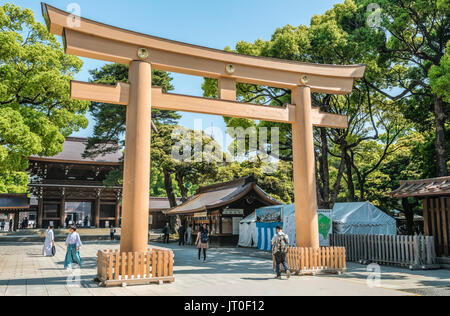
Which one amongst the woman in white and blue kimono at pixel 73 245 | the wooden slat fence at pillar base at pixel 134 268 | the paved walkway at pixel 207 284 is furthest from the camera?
the woman in white and blue kimono at pixel 73 245

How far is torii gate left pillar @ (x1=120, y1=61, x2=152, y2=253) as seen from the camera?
9.41m

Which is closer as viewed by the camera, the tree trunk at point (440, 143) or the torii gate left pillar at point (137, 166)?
the torii gate left pillar at point (137, 166)

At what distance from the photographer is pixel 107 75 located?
2825 centimetres

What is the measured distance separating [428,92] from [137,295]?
18577 millimetres

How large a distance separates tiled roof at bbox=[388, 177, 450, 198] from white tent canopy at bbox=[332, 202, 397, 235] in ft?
12.6

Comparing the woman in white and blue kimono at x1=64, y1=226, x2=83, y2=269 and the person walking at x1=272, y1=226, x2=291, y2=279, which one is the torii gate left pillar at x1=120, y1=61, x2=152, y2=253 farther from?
the person walking at x1=272, y1=226, x2=291, y2=279

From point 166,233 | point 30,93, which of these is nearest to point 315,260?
point 30,93

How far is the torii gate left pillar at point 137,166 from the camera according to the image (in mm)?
9406

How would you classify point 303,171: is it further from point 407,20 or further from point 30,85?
point 30,85

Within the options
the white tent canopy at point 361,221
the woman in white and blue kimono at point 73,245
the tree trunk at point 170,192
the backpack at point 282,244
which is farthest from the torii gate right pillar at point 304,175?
the tree trunk at point 170,192

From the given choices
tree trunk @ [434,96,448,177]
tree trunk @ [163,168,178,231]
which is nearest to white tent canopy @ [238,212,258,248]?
tree trunk @ [163,168,178,231]

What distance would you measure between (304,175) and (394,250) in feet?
15.8

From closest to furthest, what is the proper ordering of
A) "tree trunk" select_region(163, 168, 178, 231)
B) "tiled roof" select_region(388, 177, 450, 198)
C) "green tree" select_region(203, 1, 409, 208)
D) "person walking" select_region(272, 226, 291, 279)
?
"person walking" select_region(272, 226, 291, 279), "tiled roof" select_region(388, 177, 450, 198), "green tree" select_region(203, 1, 409, 208), "tree trunk" select_region(163, 168, 178, 231)

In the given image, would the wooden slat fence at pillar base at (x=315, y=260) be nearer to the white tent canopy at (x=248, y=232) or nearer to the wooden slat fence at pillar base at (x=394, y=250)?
the wooden slat fence at pillar base at (x=394, y=250)
